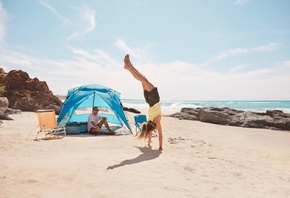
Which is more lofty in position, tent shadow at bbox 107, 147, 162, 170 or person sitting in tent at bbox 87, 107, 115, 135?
person sitting in tent at bbox 87, 107, 115, 135

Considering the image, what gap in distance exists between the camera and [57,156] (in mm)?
5168

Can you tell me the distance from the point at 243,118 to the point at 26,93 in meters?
17.2

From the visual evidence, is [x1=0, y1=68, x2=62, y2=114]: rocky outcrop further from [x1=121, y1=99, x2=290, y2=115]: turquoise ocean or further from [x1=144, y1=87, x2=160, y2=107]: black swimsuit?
[x1=121, y1=99, x2=290, y2=115]: turquoise ocean

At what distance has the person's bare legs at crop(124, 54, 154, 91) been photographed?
620 centimetres

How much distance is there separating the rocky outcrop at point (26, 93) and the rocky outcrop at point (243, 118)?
10.7 metres

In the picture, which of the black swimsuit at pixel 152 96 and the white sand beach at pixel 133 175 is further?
the black swimsuit at pixel 152 96

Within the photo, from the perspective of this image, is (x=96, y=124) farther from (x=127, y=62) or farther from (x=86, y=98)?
(x=127, y=62)

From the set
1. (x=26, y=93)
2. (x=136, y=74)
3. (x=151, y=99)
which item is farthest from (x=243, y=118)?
(x=26, y=93)

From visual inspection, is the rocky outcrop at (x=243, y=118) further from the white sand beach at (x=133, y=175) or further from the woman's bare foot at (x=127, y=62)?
the woman's bare foot at (x=127, y=62)

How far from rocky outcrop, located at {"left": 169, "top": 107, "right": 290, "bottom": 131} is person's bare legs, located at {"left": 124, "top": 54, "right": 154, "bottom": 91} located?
10171 mm

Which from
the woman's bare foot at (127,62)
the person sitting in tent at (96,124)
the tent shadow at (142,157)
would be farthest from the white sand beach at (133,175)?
the person sitting in tent at (96,124)

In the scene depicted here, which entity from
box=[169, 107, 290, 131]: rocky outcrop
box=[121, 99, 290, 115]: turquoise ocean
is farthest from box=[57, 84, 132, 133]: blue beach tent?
box=[121, 99, 290, 115]: turquoise ocean

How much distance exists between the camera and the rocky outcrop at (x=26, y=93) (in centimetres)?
1872

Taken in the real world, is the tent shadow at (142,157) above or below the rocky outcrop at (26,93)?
below
